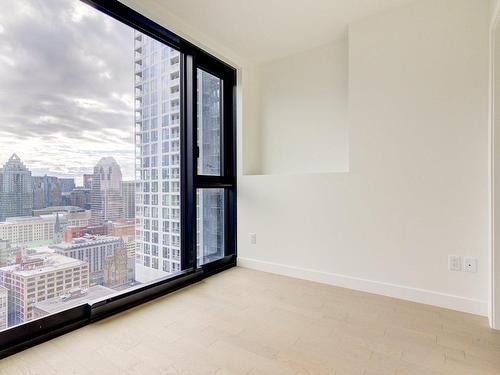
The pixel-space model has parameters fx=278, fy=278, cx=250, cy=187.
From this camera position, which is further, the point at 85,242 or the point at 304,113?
the point at 304,113

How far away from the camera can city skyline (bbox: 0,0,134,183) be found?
1690 millimetres

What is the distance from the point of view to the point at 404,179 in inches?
93.8

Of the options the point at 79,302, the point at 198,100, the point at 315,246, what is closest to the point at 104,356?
the point at 79,302

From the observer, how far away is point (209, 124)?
3.17 metres

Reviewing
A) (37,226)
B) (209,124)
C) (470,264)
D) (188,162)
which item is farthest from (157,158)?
(470,264)

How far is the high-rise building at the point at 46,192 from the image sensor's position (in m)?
1.81

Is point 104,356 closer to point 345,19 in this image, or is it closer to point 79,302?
point 79,302

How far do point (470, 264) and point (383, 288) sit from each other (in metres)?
0.68

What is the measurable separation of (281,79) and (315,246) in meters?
2.03

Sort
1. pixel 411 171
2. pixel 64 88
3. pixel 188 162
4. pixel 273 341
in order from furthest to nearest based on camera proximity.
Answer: pixel 188 162
pixel 411 171
pixel 64 88
pixel 273 341

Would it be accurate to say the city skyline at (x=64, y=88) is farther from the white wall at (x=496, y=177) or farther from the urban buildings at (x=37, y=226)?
the white wall at (x=496, y=177)

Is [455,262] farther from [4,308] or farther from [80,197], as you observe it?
[4,308]

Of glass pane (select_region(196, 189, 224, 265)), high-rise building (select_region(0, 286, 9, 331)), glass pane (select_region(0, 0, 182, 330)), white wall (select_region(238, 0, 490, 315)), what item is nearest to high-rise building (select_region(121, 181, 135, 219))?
glass pane (select_region(0, 0, 182, 330))

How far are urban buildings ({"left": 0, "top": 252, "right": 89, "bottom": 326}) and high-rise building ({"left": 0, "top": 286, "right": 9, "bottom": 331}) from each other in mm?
14
